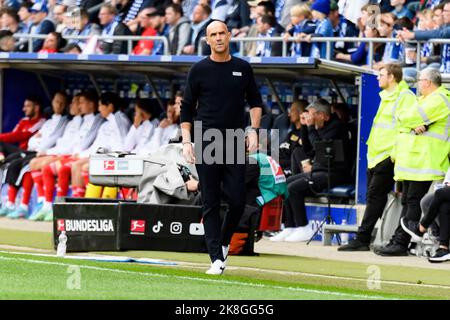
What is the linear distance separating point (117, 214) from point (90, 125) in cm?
655

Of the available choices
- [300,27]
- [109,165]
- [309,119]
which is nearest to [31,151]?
[109,165]

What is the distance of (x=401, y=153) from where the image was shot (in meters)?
15.1

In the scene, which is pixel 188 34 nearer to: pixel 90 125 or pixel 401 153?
pixel 90 125

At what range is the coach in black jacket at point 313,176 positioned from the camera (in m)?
17.4

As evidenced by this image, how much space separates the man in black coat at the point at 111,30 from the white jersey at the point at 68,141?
4.29 ft

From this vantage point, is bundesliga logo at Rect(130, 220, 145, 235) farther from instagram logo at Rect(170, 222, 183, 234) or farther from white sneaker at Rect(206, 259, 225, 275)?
white sneaker at Rect(206, 259, 225, 275)

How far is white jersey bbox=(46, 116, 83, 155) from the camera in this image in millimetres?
20859

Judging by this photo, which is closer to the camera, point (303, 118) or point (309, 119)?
point (309, 119)

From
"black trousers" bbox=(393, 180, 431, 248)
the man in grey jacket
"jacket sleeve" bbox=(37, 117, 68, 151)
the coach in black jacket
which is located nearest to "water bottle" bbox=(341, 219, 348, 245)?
the coach in black jacket

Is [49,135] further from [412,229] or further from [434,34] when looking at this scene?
[412,229]

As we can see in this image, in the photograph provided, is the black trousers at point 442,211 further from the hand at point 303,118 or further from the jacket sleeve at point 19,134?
the jacket sleeve at point 19,134

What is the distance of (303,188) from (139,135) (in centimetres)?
361

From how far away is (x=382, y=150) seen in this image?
619 inches
